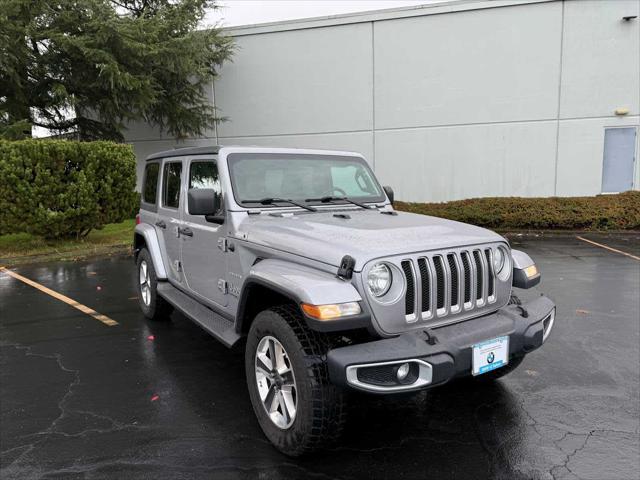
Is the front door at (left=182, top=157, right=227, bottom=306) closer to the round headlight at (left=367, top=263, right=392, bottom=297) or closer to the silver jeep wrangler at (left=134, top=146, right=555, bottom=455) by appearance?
the silver jeep wrangler at (left=134, top=146, right=555, bottom=455)

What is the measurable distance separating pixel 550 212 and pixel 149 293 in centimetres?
1120

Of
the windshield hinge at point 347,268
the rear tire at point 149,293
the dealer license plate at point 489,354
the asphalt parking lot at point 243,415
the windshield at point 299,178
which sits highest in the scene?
the windshield at point 299,178

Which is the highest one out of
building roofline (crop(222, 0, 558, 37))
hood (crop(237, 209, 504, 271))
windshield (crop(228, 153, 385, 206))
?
building roofline (crop(222, 0, 558, 37))

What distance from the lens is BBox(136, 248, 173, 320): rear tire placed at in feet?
17.5

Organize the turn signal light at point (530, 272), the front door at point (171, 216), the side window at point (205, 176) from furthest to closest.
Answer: the front door at point (171, 216), the side window at point (205, 176), the turn signal light at point (530, 272)

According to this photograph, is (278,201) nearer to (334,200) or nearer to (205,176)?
(334,200)

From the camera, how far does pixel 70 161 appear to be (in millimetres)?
10414

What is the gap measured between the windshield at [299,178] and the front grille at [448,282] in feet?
4.76

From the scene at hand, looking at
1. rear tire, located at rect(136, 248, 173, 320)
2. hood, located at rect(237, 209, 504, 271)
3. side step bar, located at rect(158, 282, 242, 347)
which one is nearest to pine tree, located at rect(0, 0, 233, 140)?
rear tire, located at rect(136, 248, 173, 320)

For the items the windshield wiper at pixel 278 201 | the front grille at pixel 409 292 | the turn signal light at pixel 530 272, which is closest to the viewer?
the front grille at pixel 409 292

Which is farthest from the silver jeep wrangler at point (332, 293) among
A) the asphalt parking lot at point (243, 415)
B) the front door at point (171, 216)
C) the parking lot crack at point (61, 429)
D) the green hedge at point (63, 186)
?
the green hedge at point (63, 186)

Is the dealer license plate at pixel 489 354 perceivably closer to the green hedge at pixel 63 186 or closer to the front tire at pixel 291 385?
the front tire at pixel 291 385

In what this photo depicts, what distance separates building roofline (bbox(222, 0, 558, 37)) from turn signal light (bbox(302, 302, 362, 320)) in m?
14.0

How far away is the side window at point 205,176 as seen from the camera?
3.99m
